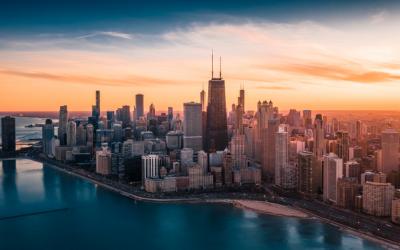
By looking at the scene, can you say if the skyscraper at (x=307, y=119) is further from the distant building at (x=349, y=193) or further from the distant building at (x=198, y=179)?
the distant building at (x=349, y=193)

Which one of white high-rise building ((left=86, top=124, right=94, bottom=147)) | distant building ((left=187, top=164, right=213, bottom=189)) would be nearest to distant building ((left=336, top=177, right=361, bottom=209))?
distant building ((left=187, top=164, right=213, bottom=189))

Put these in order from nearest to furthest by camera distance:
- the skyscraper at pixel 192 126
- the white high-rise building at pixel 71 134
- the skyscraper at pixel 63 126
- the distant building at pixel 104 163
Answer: the distant building at pixel 104 163 < the skyscraper at pixel 192 126 < the white high-rise building at pixel 71 134 < the skyscraper at pixel 63 126

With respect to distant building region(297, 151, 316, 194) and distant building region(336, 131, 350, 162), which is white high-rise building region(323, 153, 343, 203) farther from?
distant building region(336, 131, 350, 162)

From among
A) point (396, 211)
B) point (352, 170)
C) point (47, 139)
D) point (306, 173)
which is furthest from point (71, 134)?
point (396, 211)

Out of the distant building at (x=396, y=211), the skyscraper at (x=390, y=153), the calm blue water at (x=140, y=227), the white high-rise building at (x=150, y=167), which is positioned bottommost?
the calm blue water at (x=140, y=227)

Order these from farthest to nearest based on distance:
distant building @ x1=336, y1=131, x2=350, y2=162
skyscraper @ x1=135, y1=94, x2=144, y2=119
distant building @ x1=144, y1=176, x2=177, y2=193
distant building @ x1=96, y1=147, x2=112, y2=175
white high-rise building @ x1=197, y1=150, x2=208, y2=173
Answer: skyscraper @ x1=135, y1=94, x2=144, y2=119 < distant building @ x1=96, y1=147, x2=112, y2=175 < white high-rise building @ x1=197, y1=150, x2=208, y2=173 < distant building @ x1=336, y1=131, x2=350, y2=162 < distant building @ x1=144, y1=176, x2=177, y2=193

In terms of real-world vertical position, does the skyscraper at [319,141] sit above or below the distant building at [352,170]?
above

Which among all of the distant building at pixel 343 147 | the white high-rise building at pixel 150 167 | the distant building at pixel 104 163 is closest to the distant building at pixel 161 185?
the white high-rise building at pixel 150 167
